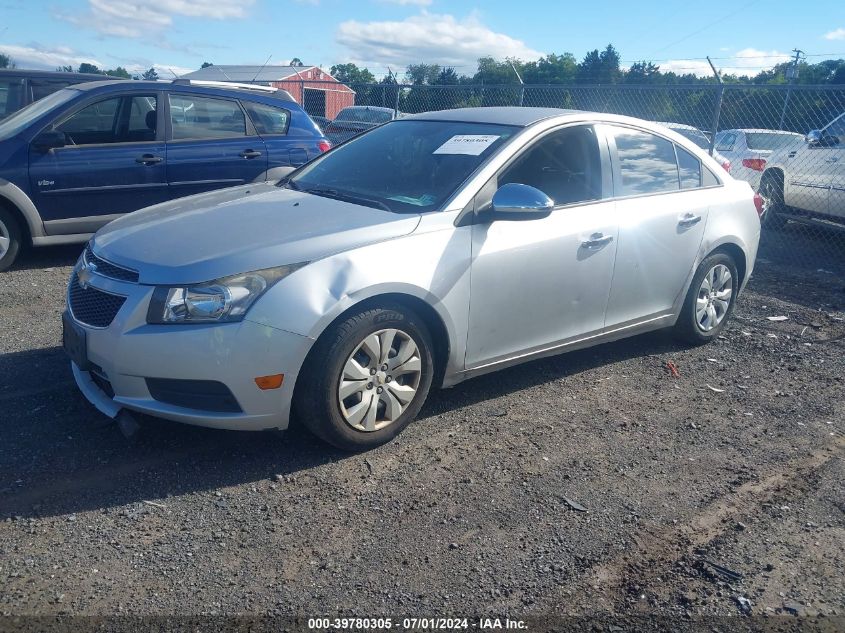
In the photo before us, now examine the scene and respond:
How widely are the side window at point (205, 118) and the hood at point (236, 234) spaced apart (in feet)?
12.2

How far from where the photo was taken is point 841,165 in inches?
392

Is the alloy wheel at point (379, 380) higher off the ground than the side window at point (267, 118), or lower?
lower

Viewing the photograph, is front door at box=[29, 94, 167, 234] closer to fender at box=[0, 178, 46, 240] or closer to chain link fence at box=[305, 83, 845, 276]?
fender at box=[0, 178, 46, 240]

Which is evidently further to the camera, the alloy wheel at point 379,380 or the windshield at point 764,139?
the windshield at point 764,139

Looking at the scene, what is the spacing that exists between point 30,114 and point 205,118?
63.9 inches

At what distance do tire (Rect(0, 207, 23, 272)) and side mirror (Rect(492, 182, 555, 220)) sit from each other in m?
5.05

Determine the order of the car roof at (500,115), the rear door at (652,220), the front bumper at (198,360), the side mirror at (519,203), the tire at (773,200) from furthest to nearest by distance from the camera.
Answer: the tire at (773,200)
the rear door at (652,220)
the car roof at (500,115)
the side mirror at (519,203)
the front bumper at (198,360)

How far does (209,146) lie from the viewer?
8.04 metres

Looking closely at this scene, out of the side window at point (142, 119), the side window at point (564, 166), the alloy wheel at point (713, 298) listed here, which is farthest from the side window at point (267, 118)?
the alloy wheel at point (713, 298)

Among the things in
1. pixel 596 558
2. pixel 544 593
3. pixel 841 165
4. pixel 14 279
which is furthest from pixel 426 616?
pixel 841 165

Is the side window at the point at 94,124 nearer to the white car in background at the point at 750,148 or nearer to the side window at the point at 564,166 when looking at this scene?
the side window at the point at 564,166

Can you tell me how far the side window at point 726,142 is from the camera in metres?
15.4

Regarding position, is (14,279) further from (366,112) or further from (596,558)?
(366,112)

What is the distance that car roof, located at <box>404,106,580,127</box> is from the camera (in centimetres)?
→ 486
